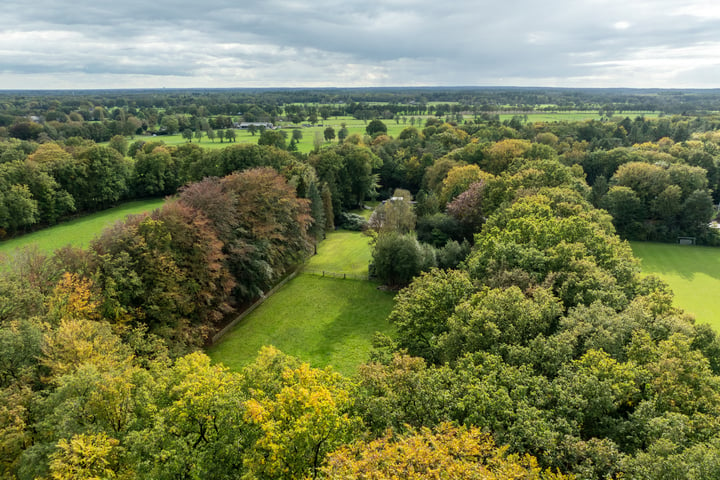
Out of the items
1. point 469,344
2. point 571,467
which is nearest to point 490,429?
point 571,467

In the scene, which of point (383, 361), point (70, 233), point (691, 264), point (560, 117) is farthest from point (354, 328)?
point (560, 117)

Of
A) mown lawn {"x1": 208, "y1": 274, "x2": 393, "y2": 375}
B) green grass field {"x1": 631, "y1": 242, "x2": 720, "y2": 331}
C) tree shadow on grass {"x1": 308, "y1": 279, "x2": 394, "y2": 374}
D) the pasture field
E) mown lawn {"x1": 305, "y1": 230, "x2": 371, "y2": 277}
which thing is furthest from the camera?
the pasture field

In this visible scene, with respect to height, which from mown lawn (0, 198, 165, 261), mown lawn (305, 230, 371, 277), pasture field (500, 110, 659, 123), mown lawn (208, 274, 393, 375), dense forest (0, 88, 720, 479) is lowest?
mown lawn (208, 274, 393, 375)

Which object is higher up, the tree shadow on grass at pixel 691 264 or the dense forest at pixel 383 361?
the dense forest at pixel 383 361

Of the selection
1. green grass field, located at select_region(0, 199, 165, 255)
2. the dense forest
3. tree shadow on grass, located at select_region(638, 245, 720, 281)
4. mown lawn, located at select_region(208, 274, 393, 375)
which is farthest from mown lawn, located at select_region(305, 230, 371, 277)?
tree shadow on grass, located at select_region(638, 245, 720, 281)

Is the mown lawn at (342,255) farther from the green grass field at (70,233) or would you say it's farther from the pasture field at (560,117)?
the pasture field at (560,117)

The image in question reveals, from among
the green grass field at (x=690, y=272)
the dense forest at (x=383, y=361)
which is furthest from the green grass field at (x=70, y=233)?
the green grass field at (x=690, y=272)

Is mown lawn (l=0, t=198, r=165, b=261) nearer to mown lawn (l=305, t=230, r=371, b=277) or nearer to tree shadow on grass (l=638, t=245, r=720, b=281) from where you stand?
mown lawn (l=305, t=230, r=371, b=277)

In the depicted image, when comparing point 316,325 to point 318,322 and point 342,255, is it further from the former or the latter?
point 342,255
